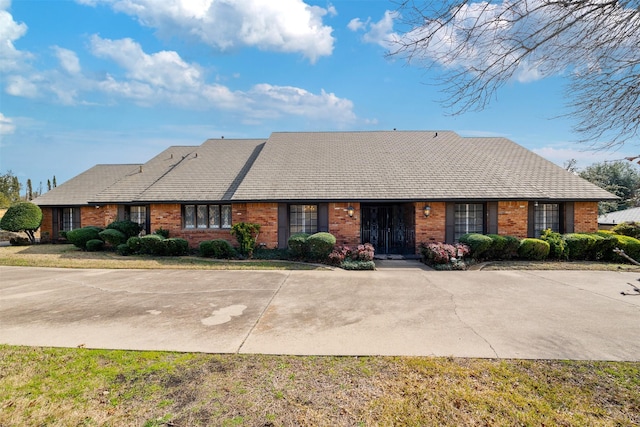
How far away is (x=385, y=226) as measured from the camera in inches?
584

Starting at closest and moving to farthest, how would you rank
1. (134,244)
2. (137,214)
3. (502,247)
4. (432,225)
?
(502,247)
(432,225)
(134,244)
(137,214)

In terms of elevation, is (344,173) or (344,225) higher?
(344,173)

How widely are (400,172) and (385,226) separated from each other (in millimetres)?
2693

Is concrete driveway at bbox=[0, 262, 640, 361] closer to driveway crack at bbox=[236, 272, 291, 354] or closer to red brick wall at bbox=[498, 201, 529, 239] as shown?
driveway crack at bbox=[236, 272, 291, 354]

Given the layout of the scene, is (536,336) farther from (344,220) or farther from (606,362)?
(344,220)

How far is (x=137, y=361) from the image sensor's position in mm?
3984

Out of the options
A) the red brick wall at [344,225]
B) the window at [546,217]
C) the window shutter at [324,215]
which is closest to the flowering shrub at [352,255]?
the red brick wall at [344,225]

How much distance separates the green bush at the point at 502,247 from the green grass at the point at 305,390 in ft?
26.3

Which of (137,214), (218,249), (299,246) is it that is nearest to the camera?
(299,246)

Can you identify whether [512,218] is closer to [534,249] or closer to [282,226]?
[534,249]

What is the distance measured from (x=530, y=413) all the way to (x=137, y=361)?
459 centimetres

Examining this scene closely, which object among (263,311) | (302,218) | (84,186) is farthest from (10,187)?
(263,311)

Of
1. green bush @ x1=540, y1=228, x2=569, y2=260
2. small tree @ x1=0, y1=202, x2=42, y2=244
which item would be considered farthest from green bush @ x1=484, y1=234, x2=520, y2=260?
small tree @ x1=0, y1=202, x2=42, y2=244

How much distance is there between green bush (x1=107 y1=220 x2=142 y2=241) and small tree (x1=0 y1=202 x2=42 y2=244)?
22.5ft
